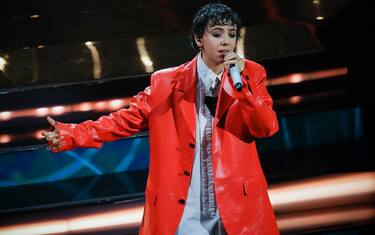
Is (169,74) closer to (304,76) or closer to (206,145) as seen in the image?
(206,145)

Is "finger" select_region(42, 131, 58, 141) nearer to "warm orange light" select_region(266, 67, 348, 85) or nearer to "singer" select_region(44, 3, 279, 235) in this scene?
"singer" select_region(44, 3, 279, 235)

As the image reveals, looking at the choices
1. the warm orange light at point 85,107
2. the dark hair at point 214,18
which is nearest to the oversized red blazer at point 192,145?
the dark hair at point 214,18

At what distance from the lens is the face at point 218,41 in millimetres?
1494

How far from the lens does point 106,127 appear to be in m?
1.61

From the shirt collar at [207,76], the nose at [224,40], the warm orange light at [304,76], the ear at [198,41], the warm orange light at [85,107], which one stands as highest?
the warm orange light at [304,76]

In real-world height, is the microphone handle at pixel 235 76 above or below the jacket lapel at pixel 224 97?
below

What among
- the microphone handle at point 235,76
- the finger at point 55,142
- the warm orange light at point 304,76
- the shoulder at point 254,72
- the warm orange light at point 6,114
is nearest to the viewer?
the microphone handle at point 235,76

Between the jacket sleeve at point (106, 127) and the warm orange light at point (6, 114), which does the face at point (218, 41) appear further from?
the warm orange light at point (6, 114)

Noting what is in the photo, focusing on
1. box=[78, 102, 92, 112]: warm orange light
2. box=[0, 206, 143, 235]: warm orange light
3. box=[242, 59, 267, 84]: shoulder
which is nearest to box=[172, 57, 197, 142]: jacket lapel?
box=[242, 59, 267, 84]: shoulder

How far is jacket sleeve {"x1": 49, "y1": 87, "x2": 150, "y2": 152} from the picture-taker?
5.17 ft

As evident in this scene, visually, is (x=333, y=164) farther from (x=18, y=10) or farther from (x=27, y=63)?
(x=18, y=10)

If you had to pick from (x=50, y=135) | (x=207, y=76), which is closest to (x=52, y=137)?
(x=50, y=135)

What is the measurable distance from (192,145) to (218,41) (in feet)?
1.21

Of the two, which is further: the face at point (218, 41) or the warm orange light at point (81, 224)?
the warm orange light at point (81, 224)
